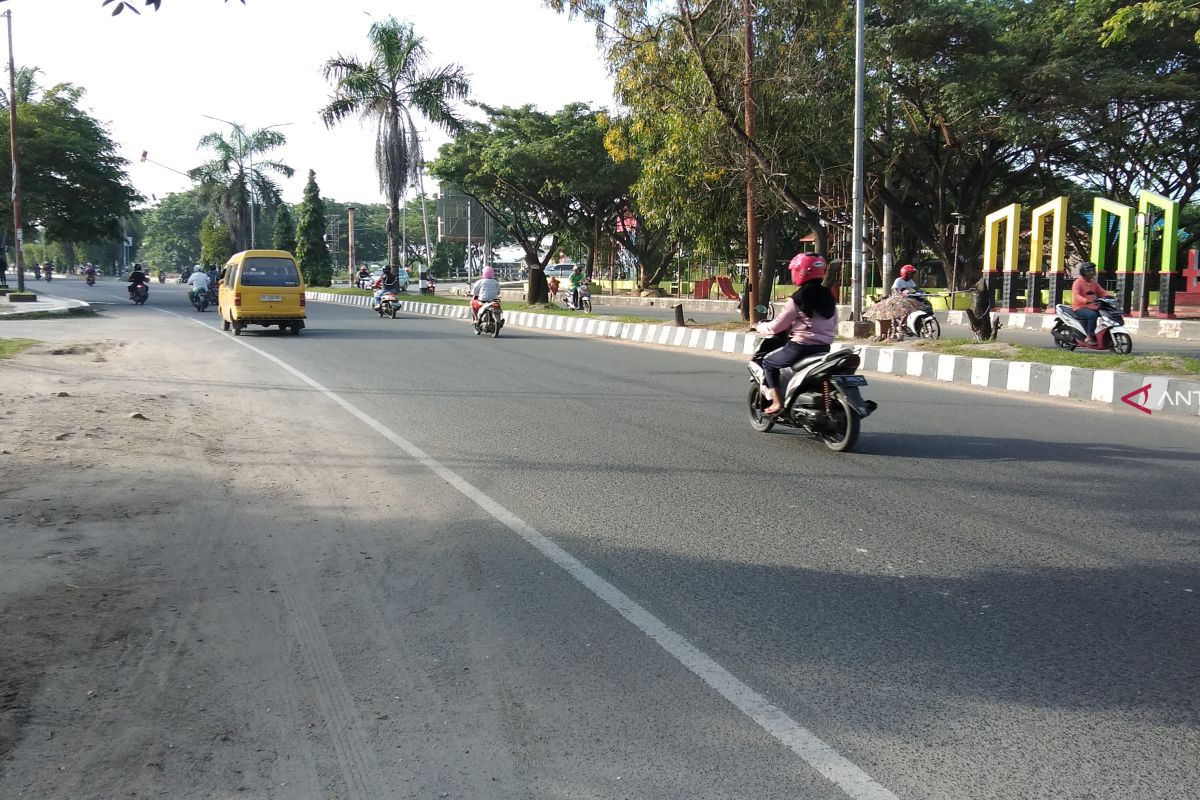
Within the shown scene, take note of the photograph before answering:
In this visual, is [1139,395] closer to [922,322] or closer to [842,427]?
[842,427]

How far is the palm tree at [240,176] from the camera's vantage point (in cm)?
6788

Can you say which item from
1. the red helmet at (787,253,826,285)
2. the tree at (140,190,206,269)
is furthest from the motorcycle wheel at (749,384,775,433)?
the tree at (140,190,206,269)

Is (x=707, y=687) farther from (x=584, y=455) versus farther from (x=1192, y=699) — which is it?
(x=584, y=455)

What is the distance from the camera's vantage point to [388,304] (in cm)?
3184

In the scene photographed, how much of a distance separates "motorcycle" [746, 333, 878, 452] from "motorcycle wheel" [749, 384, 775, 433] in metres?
0.19

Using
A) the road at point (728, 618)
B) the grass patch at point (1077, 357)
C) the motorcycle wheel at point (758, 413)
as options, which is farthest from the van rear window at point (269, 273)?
the motorcycle wheel at point (758, 413)

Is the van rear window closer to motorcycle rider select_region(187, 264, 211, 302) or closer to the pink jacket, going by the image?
motorcycle rider select_region(187, 264, 211, 302)

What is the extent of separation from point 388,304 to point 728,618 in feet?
94.0

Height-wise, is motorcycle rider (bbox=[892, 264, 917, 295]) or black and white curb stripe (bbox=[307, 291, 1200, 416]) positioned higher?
motorcycle rider (bbox=[892, 264, 917, 295])

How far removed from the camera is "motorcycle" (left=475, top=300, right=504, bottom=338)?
23.0 metres

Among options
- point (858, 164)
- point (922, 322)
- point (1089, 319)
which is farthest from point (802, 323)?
point (858, 164)

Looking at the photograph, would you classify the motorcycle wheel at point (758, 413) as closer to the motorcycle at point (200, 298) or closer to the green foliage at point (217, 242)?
the motorcycle at point (200, 298)

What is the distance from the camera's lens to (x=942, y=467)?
7.85 metres

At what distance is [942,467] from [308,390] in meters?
8.04
